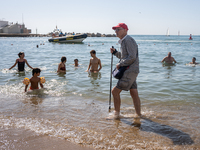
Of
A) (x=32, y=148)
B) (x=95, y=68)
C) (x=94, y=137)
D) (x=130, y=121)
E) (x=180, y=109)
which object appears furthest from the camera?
(x=95, y=68)

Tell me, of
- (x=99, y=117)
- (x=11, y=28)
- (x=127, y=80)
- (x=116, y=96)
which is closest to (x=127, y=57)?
(x=127, y=80)

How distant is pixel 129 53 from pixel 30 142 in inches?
94.4

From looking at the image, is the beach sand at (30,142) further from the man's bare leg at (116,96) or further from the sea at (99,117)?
the man's bare leg at (116,96)

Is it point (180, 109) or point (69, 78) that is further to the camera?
point (69, 78)

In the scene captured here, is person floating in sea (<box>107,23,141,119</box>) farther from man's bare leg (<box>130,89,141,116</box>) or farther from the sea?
the sea

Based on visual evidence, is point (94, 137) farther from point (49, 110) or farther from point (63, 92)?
point (63, 92)

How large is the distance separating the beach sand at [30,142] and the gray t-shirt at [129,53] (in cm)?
177

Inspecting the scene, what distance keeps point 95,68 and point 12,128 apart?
700 centimetres

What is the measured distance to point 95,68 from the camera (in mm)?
10578

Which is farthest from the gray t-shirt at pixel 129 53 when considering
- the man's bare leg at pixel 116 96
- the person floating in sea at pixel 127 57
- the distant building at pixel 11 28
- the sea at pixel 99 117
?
the distant building at pixel 11 28

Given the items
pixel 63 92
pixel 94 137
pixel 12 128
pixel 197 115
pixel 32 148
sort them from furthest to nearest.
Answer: pixel 63 92 → pixel 197 115 → pixel 12 128 → pixel 94 137 → pixel 32 148

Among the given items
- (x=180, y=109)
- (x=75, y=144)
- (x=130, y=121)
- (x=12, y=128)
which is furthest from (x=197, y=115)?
(x=12, y=128)

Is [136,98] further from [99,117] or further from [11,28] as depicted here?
[11,28]

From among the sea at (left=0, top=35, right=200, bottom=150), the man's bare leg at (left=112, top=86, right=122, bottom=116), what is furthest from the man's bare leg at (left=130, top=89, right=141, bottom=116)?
the man's bare leg at (left=112, top=86, right=122, bottom=116)
